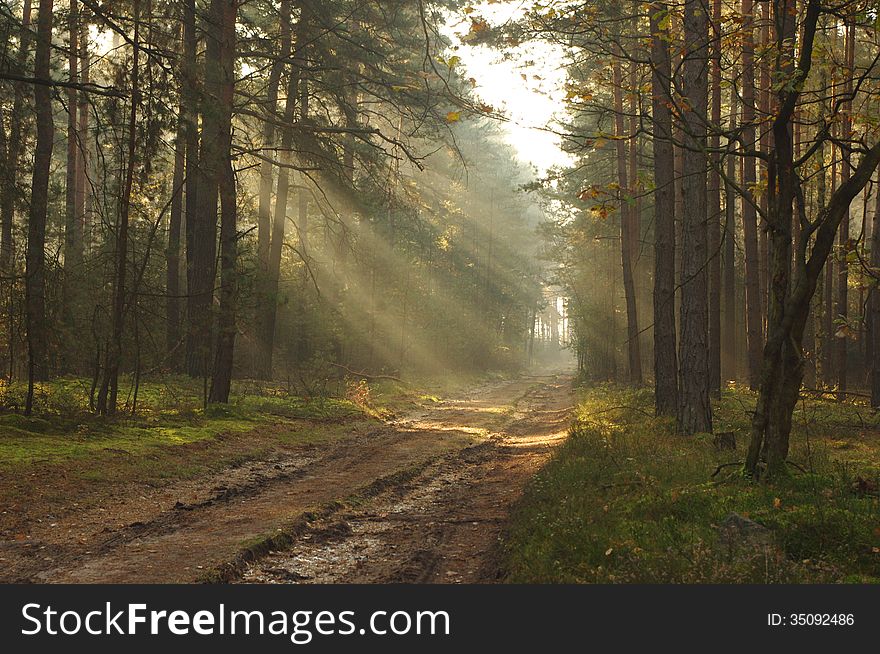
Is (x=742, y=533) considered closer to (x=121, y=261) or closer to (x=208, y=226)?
(x=121, y=261)

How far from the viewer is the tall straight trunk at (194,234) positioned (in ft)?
39.9

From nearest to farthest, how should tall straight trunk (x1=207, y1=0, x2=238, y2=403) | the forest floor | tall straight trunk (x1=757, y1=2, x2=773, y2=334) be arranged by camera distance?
the forest floor < tall straight trunk (x1=757, y1=2, x2=773, y2=334) < tall straight trunk (x1=207, y1=0, x2=238, y2=403)

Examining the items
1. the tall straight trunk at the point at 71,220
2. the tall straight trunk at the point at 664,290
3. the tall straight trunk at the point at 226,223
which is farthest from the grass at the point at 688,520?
the tall straight trunk at the point at 226,223

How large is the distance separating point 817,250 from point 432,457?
7514mm

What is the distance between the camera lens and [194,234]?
2247 cm

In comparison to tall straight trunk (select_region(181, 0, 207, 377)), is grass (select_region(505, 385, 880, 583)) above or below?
below

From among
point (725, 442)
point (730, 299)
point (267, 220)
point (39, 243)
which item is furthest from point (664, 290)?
point (267, 220)

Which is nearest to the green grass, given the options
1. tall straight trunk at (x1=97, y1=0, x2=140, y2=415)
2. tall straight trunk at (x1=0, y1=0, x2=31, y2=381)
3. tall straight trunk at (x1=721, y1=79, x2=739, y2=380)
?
tall straight trunk at (x1=97, y1=0, x2=140, y2=415)

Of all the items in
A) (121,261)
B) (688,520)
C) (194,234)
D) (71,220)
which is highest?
(71,220)

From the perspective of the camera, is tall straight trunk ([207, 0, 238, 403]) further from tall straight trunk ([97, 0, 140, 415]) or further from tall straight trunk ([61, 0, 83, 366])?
tall straight trunk ([61, 0, 83, 366])

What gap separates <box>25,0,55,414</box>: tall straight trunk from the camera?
12328 millimetres

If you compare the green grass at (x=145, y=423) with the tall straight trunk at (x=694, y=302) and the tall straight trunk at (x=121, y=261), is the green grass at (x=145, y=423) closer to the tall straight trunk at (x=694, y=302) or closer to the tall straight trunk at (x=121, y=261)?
the tall straight trunk at (x=121, y=261)

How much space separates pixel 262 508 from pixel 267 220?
21.5 meters

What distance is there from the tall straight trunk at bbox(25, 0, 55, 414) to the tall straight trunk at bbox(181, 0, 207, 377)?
222 cm
